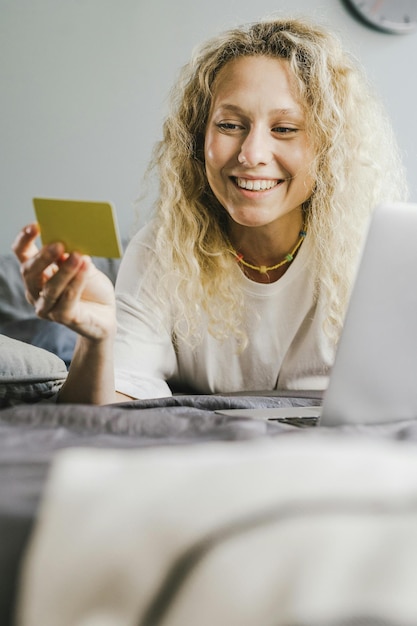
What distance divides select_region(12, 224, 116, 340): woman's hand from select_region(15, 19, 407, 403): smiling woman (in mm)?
334

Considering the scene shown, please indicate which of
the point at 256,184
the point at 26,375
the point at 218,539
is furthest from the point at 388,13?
the point at 218,539

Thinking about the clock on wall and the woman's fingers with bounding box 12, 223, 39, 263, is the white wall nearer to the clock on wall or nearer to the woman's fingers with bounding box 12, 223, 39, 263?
the clock on wall

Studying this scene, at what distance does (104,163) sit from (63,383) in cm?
138

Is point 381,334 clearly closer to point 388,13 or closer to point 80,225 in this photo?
point 80,225

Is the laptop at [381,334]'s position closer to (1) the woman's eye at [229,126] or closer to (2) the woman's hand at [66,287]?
(2) the woman's hand at [66,287]

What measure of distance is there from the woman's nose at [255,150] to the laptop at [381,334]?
0.64 m

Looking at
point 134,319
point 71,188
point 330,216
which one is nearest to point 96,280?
point 134,319

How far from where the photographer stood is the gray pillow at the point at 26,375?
1.26 metres

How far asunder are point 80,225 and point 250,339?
697mm

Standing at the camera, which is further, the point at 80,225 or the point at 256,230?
the point at 256,230

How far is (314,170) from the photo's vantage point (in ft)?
5.24

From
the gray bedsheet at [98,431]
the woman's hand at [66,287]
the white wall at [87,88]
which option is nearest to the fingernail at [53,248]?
the woman's hand at [66,287]

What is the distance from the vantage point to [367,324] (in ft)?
2.96

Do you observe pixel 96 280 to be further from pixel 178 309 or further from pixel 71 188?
pixel 71 188
